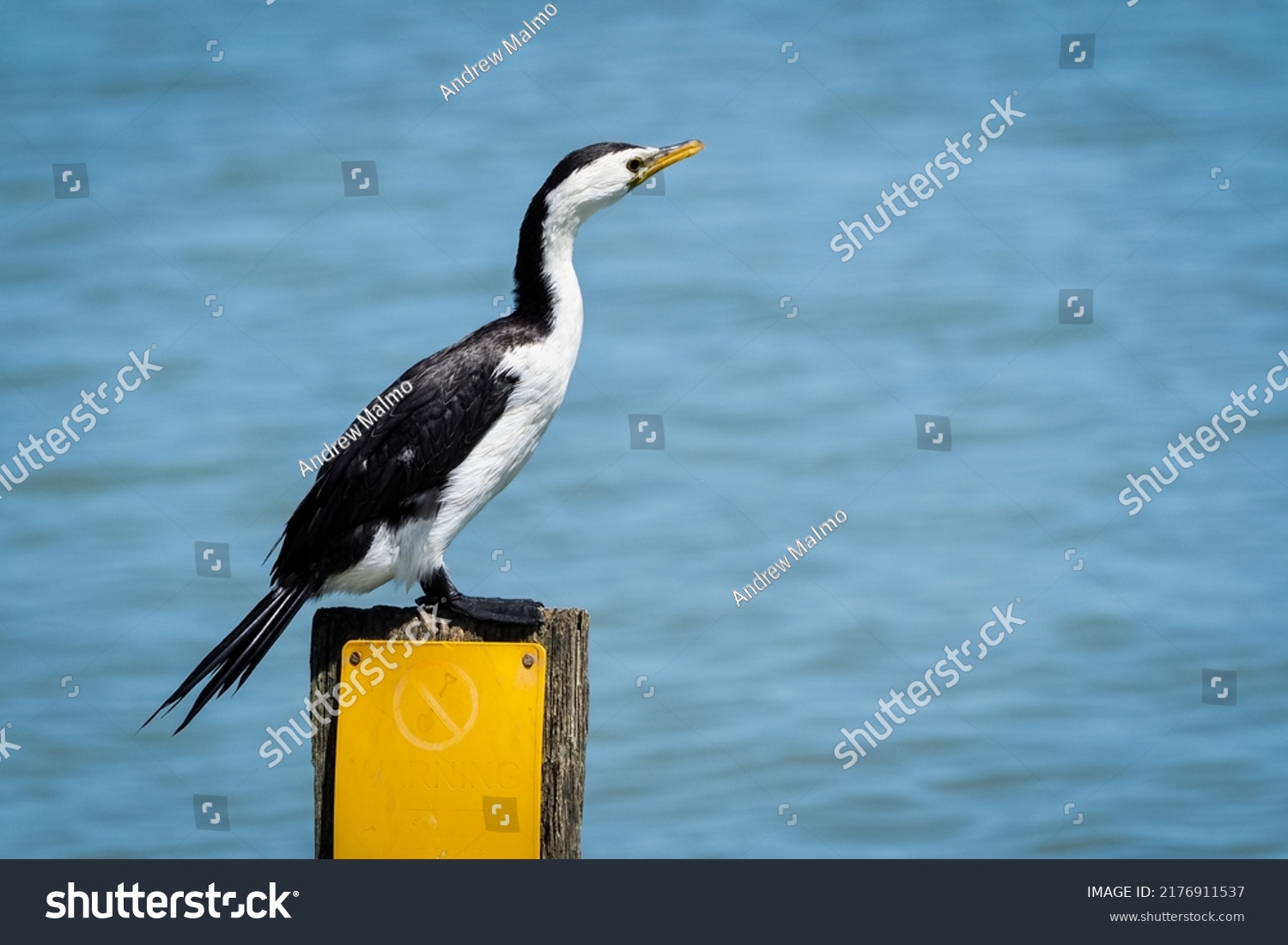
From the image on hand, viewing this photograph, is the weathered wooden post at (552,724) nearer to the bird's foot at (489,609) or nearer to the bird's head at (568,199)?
the bird's foot at (489,609)

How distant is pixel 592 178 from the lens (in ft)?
14.7

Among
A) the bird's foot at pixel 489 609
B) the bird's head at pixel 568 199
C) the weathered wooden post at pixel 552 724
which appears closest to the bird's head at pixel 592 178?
the bird's head at pixel 568 199

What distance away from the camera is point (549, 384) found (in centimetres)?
450

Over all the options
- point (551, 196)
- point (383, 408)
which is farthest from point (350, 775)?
point (551, 196)

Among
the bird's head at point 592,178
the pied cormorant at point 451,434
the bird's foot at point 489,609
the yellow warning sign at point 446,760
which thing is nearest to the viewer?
the yellow warning sign at point 446,760

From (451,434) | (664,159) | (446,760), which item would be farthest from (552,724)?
(664,159)

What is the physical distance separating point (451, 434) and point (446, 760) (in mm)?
1208

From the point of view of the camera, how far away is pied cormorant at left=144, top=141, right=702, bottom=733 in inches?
172

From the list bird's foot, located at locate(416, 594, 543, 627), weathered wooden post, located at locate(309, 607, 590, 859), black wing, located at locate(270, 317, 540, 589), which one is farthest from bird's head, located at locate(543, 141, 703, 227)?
weathered wooden post, located at locate(309, 607, 590, 859)

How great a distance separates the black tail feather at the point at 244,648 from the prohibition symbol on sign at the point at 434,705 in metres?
0.65

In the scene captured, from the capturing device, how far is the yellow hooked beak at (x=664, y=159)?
4.55 metres

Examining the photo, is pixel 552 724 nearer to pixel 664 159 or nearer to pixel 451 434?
pixel 451 434

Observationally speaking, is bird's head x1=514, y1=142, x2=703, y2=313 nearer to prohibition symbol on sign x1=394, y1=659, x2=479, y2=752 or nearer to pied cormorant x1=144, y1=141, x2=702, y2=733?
pied cormorant x1=144, y1=141, x2=702, y2=733
